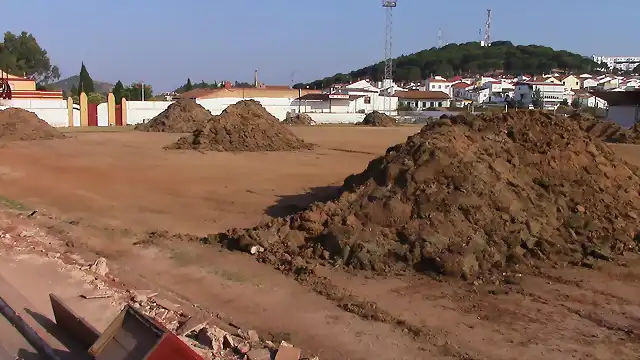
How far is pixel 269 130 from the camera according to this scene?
2872 cm

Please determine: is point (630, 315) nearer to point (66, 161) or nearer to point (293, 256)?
point (293, 256)

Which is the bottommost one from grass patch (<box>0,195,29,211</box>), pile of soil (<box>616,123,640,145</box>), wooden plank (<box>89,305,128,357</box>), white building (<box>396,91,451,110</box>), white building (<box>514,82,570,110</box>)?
grass patch (<box>0,195,29,211</box>)

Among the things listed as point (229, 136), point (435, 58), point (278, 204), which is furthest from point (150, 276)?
point (435, 58)

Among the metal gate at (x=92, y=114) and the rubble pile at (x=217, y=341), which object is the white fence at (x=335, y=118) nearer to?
the metal gate at (x=92, y=114)

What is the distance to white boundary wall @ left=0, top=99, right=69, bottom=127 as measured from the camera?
44.4 meters

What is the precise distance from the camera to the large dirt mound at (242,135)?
2752 centimetres

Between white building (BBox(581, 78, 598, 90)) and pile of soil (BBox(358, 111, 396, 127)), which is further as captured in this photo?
white building (BBox(581, 78, 598, 90))

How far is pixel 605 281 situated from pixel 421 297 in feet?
9.34

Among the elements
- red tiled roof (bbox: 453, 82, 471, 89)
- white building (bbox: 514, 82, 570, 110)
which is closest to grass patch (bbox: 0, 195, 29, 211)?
white building (bbox: 514, 82, 570, 110)

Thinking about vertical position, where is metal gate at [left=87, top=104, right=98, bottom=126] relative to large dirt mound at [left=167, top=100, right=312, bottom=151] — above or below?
above

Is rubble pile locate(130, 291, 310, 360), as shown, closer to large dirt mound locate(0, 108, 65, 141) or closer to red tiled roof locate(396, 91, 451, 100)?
large dirt mound locate(0, 108, 65, 141)

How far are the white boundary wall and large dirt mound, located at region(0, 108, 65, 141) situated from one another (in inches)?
455

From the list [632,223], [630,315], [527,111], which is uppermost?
[527,111]

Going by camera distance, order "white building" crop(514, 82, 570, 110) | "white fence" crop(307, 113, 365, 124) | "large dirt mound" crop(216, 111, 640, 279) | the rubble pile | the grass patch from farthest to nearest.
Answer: "white building" crop(514, 82, 570, 110) → "white fence" crop(307, 113, 365, 124) → the grass patch → "large dirt mound" crop(216, 111, 640, 279) → the rubble pile
